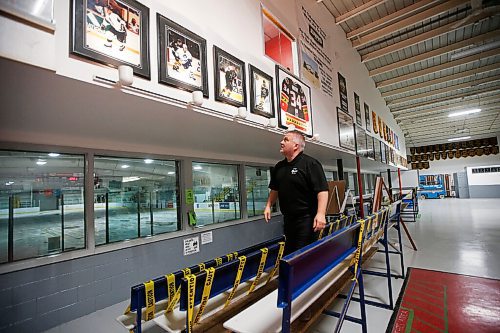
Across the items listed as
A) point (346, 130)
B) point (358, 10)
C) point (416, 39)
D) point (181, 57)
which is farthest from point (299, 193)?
point (416, 39)

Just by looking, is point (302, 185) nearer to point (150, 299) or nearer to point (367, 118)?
point (150, 299)

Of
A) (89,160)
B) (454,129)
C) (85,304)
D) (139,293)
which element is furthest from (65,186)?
(454,129)

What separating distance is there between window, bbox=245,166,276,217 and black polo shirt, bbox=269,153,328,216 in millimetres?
2769

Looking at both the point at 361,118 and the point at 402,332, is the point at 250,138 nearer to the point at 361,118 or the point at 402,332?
the point at 402,332

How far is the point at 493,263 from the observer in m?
3.72

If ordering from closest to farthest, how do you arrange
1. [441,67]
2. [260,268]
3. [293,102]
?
[260,268], [293,102], [441,67]

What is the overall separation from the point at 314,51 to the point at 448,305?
14.2ft

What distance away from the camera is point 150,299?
4.30 feet

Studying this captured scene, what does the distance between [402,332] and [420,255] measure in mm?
2812

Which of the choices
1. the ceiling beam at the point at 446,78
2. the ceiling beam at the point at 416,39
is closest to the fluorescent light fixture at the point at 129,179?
the ceiling beam at the point at 416,39

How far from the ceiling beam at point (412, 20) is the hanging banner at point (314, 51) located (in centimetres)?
192

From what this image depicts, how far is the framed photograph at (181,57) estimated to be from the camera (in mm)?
1862

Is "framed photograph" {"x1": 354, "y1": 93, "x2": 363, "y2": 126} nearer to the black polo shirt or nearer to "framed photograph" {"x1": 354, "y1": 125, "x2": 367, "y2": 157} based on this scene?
"framed photograph" {"x1": 354, "y1": 125, "x2": 367, "y2": 157}

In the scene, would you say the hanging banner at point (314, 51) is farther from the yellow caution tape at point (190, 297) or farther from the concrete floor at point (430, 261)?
the yellow caution tape at point (190, 297)
